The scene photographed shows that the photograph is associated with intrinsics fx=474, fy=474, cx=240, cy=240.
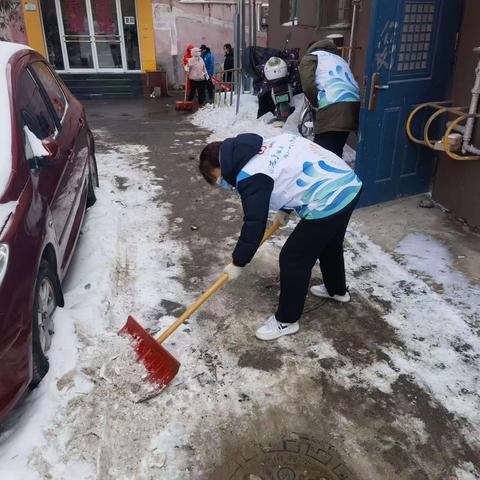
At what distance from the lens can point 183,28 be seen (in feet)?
48.8

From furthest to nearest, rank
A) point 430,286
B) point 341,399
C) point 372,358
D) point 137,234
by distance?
1. point 137,234
2. point 430,286
3. point 372,358
4. point 341,399

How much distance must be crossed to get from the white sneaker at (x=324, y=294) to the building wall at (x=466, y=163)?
1.93 metres

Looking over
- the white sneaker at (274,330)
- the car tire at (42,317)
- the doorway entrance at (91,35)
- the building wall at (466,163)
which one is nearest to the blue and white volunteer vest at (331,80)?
the building wall at (466,163)

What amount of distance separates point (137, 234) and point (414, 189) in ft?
10.2

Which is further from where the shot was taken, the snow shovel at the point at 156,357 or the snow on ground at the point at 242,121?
the snow on ground at the point at 242,121

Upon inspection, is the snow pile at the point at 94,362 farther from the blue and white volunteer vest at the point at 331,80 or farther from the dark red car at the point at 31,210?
the blue and white volunteer vest at the point at 331,80

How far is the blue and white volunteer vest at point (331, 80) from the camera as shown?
188 inches

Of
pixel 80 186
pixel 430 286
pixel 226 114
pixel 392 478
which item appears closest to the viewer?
pixel 392 478

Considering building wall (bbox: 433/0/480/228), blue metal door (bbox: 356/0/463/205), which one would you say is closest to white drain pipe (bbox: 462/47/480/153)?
building wall (bbox: 433/0/480/228)

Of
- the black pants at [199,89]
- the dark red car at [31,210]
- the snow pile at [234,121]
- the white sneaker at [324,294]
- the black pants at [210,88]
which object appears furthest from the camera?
the black pants at [210,88]

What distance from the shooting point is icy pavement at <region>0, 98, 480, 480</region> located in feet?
7.64

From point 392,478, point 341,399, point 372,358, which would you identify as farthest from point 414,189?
point 392,478

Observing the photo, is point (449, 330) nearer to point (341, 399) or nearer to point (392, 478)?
point (341, 399)

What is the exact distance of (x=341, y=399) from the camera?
2697 millimetres
